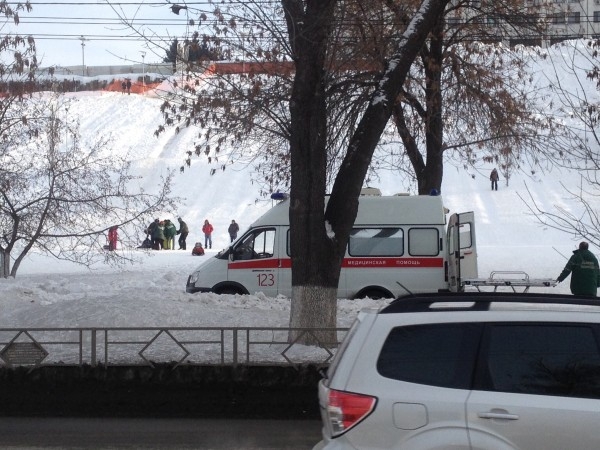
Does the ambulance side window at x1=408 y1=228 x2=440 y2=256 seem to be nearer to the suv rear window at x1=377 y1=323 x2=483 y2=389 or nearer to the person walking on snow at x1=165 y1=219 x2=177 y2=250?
the suv rear window at x1=377 y1=323 x2=483 y2=389

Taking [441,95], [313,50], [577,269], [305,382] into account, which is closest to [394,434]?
[305,382]

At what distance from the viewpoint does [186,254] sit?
131 ft

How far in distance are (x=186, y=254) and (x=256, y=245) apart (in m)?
20.5

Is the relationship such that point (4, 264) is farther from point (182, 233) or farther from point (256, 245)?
point (182, 233)

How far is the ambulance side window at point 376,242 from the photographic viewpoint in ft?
63.6

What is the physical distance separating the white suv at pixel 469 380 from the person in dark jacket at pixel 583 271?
41.1ft

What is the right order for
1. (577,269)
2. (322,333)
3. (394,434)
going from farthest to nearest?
1. (577,269)
2. (322,333)
3. (394,434)

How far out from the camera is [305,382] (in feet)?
35.1

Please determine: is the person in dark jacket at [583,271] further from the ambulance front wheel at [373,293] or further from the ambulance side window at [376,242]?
the ambulance front wheel at [373,293]

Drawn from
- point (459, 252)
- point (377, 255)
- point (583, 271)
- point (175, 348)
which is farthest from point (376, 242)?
point (175, 348)

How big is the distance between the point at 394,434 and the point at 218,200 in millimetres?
49047

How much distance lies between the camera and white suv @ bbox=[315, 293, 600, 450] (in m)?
4.82

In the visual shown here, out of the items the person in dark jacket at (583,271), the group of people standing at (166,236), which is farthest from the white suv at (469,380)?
the group of people standing at (166,236)

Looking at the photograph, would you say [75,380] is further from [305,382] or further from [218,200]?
[218,200]
